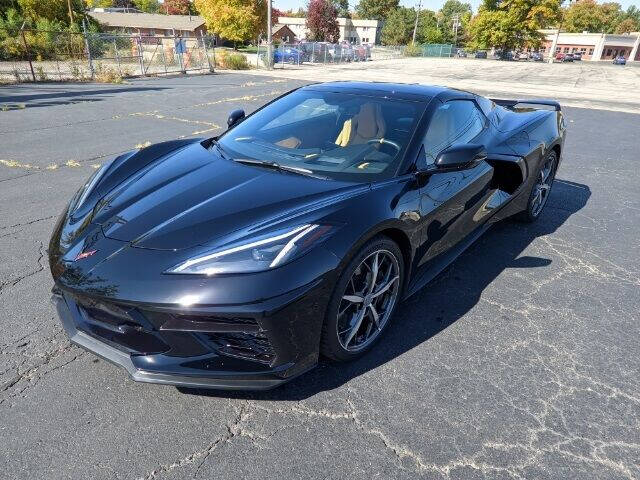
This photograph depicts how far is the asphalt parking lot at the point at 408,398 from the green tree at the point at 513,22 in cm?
6887

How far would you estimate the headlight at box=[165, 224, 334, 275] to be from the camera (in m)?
1.90

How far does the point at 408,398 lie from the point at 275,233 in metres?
1.10

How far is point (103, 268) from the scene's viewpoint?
1.97 meters

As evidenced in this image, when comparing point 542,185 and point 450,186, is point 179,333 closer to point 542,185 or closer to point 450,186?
point 450,186

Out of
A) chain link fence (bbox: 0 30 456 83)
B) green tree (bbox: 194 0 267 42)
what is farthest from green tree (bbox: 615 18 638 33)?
chain link fence (bbox: 0 30 456 83)

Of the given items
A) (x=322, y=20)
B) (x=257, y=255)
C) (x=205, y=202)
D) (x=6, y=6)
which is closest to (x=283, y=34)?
(x=322, y=20)

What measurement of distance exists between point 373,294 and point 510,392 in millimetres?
883

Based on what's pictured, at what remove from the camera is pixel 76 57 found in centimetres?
1903

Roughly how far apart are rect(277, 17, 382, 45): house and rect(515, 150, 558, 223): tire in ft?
312

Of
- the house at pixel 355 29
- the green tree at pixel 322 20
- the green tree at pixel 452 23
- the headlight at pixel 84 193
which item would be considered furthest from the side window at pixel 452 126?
the house at pixel 355 29

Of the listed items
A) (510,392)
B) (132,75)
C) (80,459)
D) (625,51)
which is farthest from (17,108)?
(625,51)

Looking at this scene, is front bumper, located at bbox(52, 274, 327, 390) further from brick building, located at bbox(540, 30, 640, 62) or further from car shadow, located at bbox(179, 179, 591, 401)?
brick building, located at bbox(540, 30, 640, 62)

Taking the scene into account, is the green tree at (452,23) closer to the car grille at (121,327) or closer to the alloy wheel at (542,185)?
the alloy wheel at (542,185)

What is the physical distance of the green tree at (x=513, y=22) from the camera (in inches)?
2356
